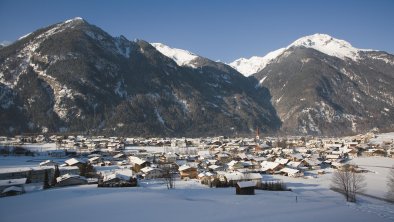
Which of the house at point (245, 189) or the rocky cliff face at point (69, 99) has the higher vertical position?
the rocky cliff face at point (69, 99)

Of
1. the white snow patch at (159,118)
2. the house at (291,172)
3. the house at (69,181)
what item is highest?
the white snow patch at (159,118)

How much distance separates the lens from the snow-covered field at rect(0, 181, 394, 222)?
25.3 m

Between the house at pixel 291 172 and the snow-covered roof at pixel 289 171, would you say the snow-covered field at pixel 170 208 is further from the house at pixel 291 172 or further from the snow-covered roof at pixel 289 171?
the snow-covered roof at pixel 289 171

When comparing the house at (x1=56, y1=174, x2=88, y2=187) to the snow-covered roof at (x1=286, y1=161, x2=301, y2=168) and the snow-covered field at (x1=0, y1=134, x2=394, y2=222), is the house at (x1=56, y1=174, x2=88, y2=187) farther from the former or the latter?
the snow-covered roof at (x1=286, y1=161, x2=301, y2=168)

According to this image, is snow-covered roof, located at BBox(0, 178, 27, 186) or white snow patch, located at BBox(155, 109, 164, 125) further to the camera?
white snow patch, located at BBox(155, 109, 164, 125)

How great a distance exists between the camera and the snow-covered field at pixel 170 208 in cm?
2531

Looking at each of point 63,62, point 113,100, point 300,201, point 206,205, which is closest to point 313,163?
point 300,201

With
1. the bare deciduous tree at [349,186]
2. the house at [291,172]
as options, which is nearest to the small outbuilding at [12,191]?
the bare deciduous tree at [349,186]

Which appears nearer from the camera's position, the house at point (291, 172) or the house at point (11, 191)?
the house at point (11, 191)

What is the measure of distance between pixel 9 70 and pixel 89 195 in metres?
163

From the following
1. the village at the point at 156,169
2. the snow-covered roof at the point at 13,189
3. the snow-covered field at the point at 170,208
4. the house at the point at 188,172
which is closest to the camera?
the snow-covered field at the point at 170,208

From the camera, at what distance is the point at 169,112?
19800 centimetres

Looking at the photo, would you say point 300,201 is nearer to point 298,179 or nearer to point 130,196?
point 130,196

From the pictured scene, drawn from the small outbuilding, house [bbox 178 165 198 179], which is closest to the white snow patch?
house [bbox 178 165 198 179]
